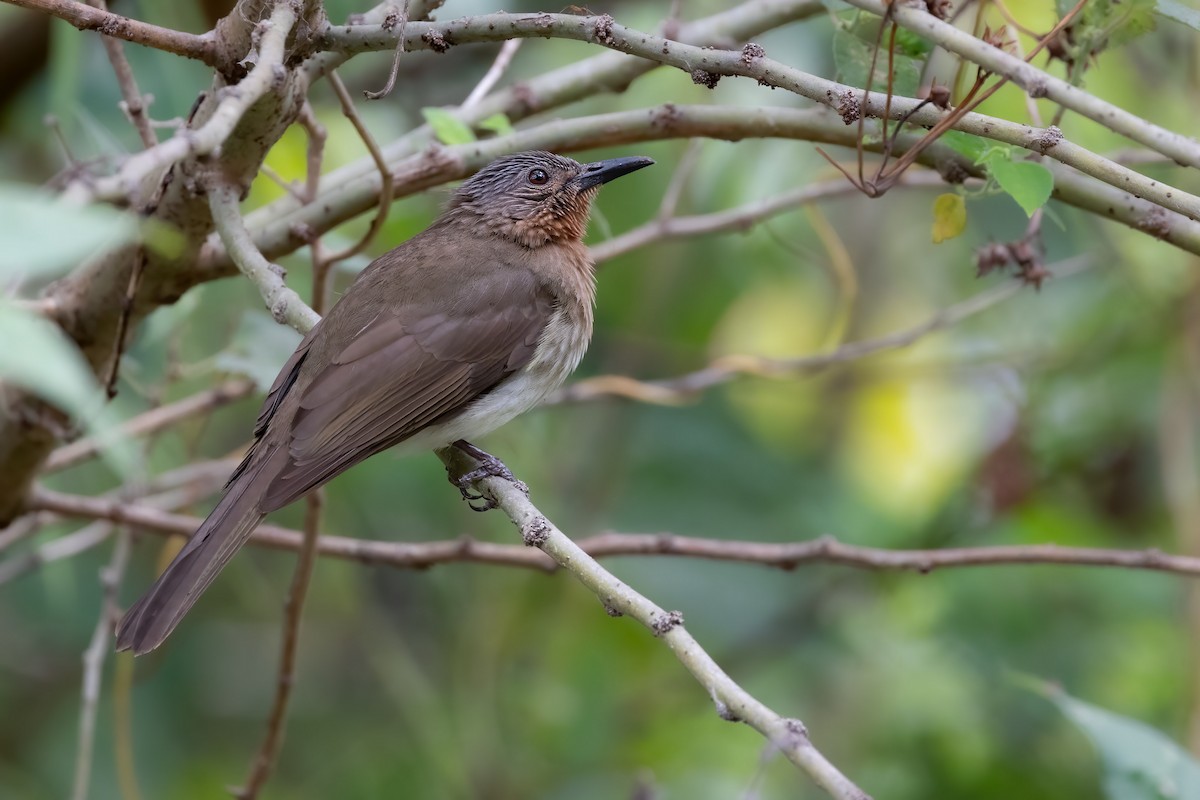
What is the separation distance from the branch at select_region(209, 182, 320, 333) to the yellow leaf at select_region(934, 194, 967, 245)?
4.09ft

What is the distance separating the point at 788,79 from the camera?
6.75 feet

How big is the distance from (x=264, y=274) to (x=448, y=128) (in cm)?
63

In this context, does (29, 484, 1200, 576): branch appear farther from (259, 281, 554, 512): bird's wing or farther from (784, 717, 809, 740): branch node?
(784, 717, 809, 740): branch node

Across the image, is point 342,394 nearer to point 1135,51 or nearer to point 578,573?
point 578,573

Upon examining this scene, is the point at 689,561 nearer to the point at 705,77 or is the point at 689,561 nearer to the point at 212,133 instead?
the point at 705,77

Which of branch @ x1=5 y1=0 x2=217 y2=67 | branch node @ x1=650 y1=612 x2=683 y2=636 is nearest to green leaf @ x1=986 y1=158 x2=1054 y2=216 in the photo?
branch node @ x1=650 y1=612 x2=683 y2=636

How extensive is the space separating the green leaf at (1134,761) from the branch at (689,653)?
3.10ft

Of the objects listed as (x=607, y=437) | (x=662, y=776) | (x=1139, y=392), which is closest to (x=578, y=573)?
(x=662, y=776)

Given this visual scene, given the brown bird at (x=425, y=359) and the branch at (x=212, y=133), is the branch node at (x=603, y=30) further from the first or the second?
the brown bird at (x=425, y=359)

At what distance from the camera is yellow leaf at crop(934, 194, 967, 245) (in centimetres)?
266

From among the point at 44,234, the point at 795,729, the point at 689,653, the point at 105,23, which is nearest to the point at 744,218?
the point at 105,23

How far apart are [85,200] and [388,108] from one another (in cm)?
427

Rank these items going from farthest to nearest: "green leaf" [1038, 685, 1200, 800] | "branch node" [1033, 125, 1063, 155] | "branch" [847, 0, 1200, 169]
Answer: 1. "green leaf" [1038, 685, 1200, 800]
2. "branch node" [1033, 125, 1063, 155]
3. "branch" [847, 0, 1200, 169]

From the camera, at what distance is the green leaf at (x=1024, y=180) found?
2182 millimetres
